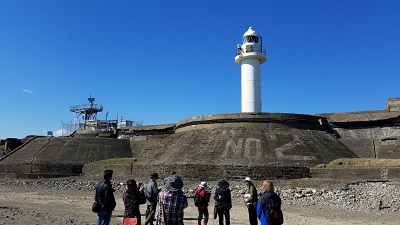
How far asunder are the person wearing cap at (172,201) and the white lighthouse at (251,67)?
26.4 m

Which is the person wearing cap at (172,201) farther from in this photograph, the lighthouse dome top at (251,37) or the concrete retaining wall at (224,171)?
the lighthouse dome top at (251,37)

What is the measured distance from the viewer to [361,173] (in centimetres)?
2009

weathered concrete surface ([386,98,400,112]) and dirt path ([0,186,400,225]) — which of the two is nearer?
dirt path ([0,186,400,225])

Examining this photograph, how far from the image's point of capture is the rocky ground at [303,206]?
431 inches

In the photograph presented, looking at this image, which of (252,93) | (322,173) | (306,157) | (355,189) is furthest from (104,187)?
(252,93)

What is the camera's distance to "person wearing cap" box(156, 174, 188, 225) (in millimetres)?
4887

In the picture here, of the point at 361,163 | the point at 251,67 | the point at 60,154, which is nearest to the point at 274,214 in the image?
the point at 361,163

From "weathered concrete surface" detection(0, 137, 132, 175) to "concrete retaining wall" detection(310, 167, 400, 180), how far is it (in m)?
18.9

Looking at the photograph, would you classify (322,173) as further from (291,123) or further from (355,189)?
(291,123)

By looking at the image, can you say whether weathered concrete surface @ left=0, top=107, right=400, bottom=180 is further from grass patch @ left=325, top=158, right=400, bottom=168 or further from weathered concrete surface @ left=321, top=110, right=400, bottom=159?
grass patch @ left=325, top=158, right=400, bottom=168

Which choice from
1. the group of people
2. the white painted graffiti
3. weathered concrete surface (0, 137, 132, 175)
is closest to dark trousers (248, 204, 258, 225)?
the group of people

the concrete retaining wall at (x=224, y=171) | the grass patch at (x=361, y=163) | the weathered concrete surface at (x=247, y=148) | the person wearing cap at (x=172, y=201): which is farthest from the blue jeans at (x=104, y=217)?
the grass patch at (x=361, y=163)

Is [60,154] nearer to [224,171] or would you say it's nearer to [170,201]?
[224,171]

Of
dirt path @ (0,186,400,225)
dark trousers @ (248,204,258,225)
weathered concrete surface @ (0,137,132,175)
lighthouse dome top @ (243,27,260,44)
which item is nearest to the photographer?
dark trousers @ (248,204,258,225)
